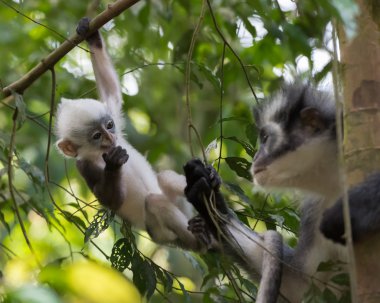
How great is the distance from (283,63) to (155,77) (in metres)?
3.43

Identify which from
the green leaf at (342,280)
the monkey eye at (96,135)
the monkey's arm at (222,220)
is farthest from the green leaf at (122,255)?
the monkey eye at (96,135)

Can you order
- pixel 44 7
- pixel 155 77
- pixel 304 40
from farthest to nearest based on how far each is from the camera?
pixel 155 77 < pixel 44 7 < pixel 304 40

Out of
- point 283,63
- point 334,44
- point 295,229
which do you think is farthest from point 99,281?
point 283,63

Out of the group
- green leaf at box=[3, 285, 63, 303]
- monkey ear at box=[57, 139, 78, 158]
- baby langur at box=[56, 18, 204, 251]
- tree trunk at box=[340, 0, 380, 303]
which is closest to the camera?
green leaf at box=[3, 285, 63, 303]

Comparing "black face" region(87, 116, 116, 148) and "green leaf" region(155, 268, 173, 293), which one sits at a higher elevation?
"black face" region(87, 116, 116, 148)

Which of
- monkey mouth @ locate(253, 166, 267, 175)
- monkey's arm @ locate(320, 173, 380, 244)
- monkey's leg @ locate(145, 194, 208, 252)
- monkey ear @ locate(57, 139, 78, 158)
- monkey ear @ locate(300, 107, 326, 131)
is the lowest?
monkey's arm @ locate(320, 173, 380, 244)

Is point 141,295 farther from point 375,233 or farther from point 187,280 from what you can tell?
point 187,280

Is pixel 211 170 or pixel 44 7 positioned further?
pixel 44 7

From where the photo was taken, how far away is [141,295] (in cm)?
332

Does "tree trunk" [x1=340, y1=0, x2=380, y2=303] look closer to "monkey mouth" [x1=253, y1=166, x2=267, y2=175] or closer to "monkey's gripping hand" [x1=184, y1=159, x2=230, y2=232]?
"monkey mouth" [x1=253, y1=166, x2=267, y2=175]

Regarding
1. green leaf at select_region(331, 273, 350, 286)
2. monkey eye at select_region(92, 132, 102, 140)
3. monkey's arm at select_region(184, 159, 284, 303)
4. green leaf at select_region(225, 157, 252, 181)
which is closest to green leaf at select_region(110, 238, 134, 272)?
monkey's arm at select_region(184, 159, 284, 303)

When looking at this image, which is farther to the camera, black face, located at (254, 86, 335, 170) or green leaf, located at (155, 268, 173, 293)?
green leaf, located at (155, 268, 173, 293)

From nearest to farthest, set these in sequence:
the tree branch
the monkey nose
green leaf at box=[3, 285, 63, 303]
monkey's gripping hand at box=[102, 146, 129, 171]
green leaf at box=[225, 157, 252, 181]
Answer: green leaf at box=[3, 285, 63, 303] < the tree branch < green leaf at box=[225, 157, 252, 181] < monkey's gripping hand at box=[102, 146, 129, 171] < the monkey nose

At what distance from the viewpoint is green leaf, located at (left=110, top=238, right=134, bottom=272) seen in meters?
3.44
